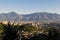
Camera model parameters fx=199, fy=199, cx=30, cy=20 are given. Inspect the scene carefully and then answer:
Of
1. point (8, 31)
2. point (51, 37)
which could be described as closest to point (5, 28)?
point (8, 31)

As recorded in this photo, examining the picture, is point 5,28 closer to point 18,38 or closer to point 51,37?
point 18,38

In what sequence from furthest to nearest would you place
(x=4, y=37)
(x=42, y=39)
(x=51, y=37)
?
(x=51, y=37) < (x=42, y=39) < (x=4, y=37)

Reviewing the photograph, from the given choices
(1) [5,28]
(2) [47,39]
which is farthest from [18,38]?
(2) [47,39]

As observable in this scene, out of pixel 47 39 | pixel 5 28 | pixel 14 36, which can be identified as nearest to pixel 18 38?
pixel 14 36

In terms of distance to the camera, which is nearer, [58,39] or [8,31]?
[8,31]

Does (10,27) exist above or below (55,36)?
above

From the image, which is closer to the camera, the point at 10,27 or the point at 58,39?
the point at 10,27

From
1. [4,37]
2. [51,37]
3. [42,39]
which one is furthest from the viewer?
[51,37]

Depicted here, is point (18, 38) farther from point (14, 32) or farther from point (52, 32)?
point (52, 32)
